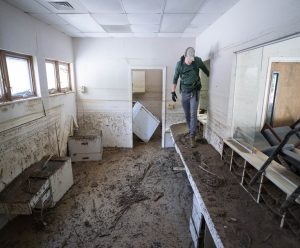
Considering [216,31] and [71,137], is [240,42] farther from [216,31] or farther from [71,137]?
[71,137]

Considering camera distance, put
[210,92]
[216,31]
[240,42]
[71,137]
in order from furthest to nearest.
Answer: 1. [71,137]
2. [210,92]
3. [216,31]
4. [240,42]

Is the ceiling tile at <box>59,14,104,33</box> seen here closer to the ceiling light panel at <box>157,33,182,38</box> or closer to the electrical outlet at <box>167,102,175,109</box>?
the ceiling light panel at <box>157,33,182,38</box>

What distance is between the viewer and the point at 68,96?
4.60m

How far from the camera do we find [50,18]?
10.6 ft

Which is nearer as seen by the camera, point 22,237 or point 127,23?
point 22,237

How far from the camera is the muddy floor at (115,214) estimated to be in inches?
93.4

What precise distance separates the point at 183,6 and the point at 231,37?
751 mm

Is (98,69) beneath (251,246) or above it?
above

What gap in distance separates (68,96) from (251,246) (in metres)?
4.34

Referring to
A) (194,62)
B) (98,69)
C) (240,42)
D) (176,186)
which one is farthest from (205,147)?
(98,69)

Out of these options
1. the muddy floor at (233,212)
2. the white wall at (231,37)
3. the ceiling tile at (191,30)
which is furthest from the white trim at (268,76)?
the ceiling tile at (191,30)

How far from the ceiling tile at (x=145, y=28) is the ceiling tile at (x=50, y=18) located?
4.06ft

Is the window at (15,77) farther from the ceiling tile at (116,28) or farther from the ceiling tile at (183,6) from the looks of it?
the ceiling tile at (183,6)

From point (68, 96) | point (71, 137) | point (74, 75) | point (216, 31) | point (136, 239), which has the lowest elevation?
point (136, 239)
